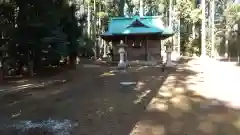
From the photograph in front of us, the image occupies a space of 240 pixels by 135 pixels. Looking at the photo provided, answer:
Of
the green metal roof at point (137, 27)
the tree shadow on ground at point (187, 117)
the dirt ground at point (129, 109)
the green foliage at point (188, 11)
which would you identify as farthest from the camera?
the green foliage at point (188, 11)

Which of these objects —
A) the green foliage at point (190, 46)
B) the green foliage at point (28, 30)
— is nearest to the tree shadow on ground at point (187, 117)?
the green foliage at point (28, 30)

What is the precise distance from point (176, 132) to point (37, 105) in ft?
14.9

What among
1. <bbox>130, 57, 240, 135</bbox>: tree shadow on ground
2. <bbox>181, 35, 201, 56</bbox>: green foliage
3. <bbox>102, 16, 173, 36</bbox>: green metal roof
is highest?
<bbox>102, 16, 173, 36</bbox>: green metal roof

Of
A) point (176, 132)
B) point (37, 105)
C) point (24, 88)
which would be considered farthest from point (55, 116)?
point (24, 88)

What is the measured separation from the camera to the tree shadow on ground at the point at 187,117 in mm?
6006

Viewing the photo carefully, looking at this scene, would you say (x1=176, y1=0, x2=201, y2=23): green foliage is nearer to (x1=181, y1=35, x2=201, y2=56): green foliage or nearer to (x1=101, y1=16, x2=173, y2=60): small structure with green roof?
(x1=181, y1=35, x2=201, y2=56): green foliage

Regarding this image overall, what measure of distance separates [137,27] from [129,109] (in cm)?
2140

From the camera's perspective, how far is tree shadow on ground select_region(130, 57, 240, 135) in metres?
6.01

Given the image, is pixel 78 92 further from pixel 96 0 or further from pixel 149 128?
pixel 96 0

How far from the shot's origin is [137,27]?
29016 mm

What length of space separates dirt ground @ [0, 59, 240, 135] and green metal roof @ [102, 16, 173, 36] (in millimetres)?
16061

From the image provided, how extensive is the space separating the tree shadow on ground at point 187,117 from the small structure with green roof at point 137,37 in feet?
61.9

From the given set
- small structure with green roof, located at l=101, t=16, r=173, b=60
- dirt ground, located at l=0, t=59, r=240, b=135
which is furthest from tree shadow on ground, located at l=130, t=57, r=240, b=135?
small structure with green roof, located at l=101, t=16, r=173, b=60

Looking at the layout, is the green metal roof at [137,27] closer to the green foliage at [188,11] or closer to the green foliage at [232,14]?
the green foliage at [188,11]
